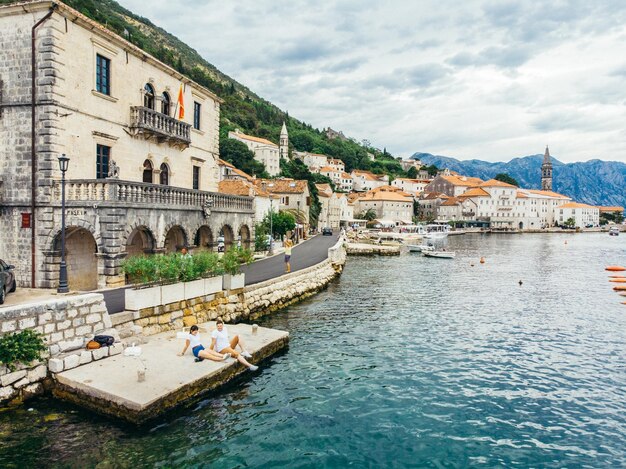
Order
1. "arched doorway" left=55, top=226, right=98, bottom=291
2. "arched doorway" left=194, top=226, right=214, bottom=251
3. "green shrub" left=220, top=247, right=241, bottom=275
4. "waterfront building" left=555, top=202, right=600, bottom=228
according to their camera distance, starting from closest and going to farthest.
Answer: "arched doorway" left=55, top=226, right=98, bottom=291
"green shrub" left=220, top=247, right=241, bottom=275
"arched doorway" left=194, top=226, right=214, bottom=251
"waterfront building" left=555, top=202, right=600, bottom=228

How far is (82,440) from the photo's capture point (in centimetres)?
952

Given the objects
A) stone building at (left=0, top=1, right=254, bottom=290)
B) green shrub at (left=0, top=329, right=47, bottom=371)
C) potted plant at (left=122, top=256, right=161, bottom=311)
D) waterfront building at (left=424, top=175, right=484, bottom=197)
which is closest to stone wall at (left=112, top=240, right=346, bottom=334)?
potted plant at (left=122, top=256, right=161, bottom=311)

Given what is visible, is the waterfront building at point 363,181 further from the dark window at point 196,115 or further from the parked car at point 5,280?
the parked car at point 5,280

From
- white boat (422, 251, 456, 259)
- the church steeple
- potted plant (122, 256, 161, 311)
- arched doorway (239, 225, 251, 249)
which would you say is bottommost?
white boat (422, 251, 456, 259)

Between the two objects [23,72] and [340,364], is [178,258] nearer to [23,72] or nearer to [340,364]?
[340,364]

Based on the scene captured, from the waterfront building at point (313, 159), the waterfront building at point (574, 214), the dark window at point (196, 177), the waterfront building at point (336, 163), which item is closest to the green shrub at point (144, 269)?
the dark window at point (196, 177)

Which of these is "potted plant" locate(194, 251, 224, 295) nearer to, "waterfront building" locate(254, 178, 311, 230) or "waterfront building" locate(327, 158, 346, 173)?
"waterfront building" locate(254, 178, 311, 230)

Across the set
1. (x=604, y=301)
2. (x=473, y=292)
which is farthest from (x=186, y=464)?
(x=604, y=301)

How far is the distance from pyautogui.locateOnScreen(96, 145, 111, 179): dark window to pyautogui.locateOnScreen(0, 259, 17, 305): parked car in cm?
680

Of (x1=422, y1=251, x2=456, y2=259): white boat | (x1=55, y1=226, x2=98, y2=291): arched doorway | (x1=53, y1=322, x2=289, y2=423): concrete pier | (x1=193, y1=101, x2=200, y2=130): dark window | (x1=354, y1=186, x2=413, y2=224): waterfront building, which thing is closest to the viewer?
(x1=53, y1=322, x2=289, y2=423): concrete pier

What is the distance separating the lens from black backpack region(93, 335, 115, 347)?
12.6m

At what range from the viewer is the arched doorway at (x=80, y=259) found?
19414 mm

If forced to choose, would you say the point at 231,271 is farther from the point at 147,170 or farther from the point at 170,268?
the point at 147,170

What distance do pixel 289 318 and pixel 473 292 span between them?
655 inches
